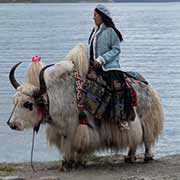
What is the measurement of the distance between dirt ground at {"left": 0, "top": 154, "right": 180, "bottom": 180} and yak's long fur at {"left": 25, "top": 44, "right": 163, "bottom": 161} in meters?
0.22

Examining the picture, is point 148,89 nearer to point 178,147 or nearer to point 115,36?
point 115,36

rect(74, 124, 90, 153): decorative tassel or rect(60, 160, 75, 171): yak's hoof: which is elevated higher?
rect(74, 124, 90, 153): decorative tassel

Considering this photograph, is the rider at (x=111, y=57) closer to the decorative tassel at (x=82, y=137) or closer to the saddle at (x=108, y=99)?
the saddle at (x=108, y=99)

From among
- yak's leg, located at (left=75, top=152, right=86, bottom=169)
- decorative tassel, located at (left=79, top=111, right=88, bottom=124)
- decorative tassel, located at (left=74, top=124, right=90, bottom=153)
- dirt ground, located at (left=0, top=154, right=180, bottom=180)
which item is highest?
decorative tassel, located at (left=79, top=111, right=88, bottom=124)

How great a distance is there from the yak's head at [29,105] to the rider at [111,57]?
716mm

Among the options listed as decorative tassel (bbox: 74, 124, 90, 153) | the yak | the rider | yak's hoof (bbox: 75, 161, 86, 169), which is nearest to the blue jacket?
the rider

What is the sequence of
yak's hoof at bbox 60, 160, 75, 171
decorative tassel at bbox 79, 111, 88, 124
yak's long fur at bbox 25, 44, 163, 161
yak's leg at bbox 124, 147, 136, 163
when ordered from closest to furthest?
yak's long fur at bbox 25, 44, 163, 161 < decorative tassel at bbox 79, 111, 88, 124 < yak's hoof at bbox 60, 160, 75, 171 < yak's leg at bbox 124, 147, 136, 163

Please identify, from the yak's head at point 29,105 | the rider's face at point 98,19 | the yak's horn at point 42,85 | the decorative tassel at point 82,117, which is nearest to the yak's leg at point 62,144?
the decorative tassel at point 82,117

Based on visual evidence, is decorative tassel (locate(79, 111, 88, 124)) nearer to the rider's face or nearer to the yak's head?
the yak's head

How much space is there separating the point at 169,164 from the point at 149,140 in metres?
0.36

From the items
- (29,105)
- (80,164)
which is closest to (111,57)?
(29,105)

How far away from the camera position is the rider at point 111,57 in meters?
8.20

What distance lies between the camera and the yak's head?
7.74 meters

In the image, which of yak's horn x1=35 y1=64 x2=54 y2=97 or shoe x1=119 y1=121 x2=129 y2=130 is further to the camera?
shoe x1=119 y1=121 x2=129 y2=130
